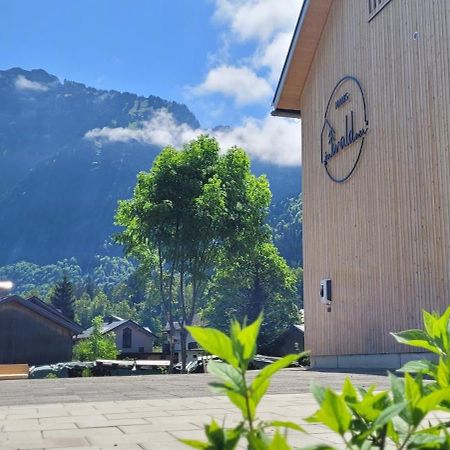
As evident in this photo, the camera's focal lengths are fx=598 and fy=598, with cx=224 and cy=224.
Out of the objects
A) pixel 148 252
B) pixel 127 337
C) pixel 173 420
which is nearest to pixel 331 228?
pixel 173 420

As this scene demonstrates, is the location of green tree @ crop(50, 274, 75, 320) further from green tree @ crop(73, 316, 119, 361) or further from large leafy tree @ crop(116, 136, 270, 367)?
large leafy tree @ crop(116, 136, 270, 367)

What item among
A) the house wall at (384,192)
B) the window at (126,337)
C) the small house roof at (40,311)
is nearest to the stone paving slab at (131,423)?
the house wall at (384,192)

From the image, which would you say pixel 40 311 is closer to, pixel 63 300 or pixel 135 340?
pixel 135 340

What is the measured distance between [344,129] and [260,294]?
146 feet

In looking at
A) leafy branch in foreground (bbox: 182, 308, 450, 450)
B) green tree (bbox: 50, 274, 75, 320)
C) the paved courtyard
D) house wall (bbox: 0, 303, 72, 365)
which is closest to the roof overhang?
the paved courtyard

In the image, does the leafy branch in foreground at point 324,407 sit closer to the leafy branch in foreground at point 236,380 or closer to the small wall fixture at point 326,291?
the leafy branch in foreground at point 236,380

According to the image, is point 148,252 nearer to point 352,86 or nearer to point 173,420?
point 352,86

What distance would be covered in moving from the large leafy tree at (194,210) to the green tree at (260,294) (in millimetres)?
22668

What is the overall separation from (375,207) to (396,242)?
3.59 feet

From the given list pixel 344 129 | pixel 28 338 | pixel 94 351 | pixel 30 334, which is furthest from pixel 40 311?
pixel 344 129

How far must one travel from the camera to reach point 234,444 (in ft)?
2.92

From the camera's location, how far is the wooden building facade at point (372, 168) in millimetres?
10656

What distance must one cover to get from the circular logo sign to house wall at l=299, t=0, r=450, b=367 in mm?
146

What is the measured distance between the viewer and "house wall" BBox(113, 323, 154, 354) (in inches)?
3314
